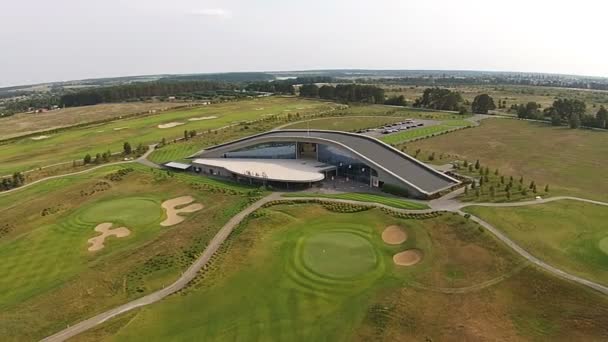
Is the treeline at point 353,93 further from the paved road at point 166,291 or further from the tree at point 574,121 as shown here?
the paved road at point 166,291

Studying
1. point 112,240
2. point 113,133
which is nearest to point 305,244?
point 112,240

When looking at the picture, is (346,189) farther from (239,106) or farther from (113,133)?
(239,106)

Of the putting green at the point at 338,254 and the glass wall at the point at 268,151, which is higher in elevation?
the glass wall at the point at 268,151

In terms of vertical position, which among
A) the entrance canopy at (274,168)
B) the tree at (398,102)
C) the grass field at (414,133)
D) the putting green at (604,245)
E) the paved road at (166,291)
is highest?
the tree at (398,102)

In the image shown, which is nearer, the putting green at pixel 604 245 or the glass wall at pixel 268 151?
the putting green at pixel 604 245

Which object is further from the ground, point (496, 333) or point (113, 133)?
point (113, 133)

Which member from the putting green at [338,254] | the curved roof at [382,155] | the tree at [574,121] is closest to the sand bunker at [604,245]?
the curved roof at [382,155]

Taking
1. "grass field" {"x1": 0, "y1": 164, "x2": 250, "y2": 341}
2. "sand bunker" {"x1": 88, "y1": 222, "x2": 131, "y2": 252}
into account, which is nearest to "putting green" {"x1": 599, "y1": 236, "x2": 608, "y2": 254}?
"grass field" {"x1": 0, "y1": 164, "x2": 250, "y2": 341}
